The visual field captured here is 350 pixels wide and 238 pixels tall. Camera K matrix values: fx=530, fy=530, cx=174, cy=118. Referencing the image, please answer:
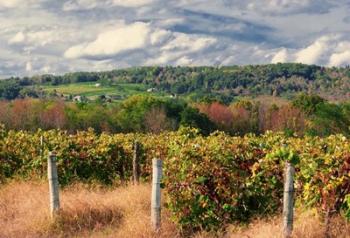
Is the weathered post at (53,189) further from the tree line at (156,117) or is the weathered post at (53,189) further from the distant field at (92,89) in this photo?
the distant field at (92,89)

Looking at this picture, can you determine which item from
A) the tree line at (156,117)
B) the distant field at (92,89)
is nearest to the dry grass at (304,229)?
the tree line at (156,117)

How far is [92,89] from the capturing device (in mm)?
177750

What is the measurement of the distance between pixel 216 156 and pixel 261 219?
121 centimetres

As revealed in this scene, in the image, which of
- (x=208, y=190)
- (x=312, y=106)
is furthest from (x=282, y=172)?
(x=312, y=106)

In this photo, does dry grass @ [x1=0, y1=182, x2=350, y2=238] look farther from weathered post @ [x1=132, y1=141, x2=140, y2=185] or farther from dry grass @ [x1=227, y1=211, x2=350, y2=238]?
weathered post @ [x1=132, y1=141, x2=140, y2=185]

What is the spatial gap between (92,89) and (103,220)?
171 meters

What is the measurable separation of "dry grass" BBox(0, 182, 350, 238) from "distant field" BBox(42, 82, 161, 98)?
151986 mm

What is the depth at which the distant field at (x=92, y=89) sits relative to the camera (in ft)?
547

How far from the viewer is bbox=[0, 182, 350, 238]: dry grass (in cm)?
726

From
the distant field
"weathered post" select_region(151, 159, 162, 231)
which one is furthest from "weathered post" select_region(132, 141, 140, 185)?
the distant field

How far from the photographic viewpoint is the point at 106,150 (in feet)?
43.6

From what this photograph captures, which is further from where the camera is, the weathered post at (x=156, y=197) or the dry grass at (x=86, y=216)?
the dry grass at (x=86, y=216)

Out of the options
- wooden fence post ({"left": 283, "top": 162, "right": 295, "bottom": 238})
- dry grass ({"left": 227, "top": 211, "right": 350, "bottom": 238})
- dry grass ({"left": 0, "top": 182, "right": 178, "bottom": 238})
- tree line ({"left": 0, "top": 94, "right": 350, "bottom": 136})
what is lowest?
tree line ({"left": 0, "top": 94, "right": 350, "bottom": 136})

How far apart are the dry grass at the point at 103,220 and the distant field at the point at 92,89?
15199cm
